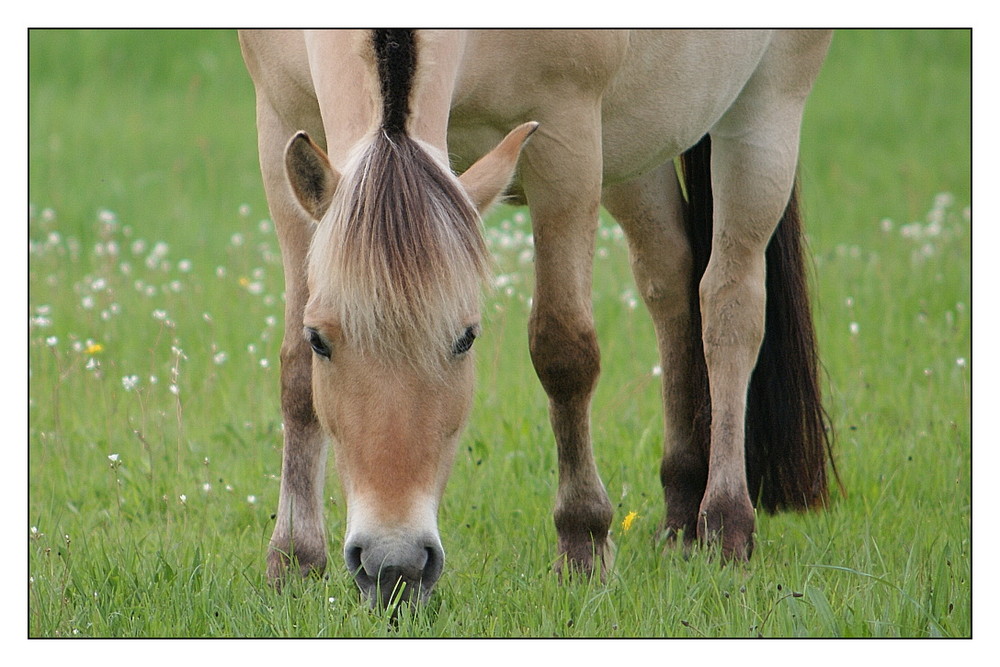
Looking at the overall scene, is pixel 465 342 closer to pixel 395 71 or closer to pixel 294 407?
pixel 395 71

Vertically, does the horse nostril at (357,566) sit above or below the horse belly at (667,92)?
below

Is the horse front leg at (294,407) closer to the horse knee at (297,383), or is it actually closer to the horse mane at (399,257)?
the horse knee at (297,383)

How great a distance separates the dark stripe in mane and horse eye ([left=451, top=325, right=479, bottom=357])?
0.52 m

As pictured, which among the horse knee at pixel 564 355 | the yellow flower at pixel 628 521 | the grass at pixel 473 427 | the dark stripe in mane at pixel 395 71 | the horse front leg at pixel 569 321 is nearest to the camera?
the dark stripe in mane at pixel 395 71

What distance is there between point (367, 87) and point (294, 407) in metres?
1.25

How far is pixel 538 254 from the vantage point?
12.0ft

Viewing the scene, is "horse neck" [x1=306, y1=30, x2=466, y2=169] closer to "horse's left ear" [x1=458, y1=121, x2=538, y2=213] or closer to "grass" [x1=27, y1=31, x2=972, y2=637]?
"horse's left ear" [x1=458, y1=121, x2=538, y2=213]

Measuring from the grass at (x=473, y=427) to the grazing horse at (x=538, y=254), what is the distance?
9.4 inches

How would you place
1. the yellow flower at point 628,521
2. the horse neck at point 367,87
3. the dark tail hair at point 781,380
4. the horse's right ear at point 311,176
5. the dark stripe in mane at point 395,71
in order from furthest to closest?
the dark tail hair at point 781,380
the yellow flower at point 628,521
the horse neck at point 367,87
the dark stripe in mane at point 395,71
the horse's right ear at point 311,176

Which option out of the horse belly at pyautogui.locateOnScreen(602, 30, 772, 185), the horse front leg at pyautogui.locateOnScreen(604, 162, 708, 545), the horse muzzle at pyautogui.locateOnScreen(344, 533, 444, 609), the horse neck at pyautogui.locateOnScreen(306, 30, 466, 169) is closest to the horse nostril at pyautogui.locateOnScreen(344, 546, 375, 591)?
the horse muzzle at pyautogui.locateOnScreen(344, 533, 444, 609)

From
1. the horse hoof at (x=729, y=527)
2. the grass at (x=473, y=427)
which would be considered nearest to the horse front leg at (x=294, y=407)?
the grass at (x=473, y=427)

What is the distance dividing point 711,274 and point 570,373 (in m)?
1.04

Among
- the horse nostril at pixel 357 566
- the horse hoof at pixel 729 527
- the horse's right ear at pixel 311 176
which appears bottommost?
the horse hoof at pixel 729 527

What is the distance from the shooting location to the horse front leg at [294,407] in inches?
142
